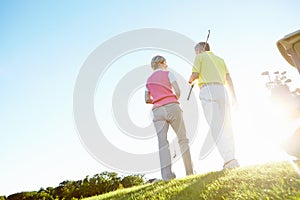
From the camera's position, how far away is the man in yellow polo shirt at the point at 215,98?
4.83 metres

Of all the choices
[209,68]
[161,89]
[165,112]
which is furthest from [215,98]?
[161,89]

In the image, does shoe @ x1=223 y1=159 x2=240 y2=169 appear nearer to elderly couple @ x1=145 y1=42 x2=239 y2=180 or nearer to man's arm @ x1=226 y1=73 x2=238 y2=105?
elderly couple @ x1=145 y1=42 x2=239 y2=180

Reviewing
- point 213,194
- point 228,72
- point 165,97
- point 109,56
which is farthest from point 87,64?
point 213,194

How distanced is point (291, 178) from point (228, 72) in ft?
10.5

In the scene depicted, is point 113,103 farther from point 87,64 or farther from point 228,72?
point 228,72

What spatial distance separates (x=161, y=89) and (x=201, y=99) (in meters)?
0.92

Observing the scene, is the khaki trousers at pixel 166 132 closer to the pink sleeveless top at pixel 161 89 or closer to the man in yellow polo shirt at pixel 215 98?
the pink sleeveless top at pixel 161 89

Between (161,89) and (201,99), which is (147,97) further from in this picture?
(201,99)

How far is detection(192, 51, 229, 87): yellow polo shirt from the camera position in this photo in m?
5.45

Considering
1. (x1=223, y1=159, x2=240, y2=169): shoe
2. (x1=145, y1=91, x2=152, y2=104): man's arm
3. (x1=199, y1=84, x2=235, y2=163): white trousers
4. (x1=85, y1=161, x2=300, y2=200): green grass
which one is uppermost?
(x1=145, y1=91, x2=152, y2=104): man's arm

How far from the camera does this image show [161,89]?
5.86 metres

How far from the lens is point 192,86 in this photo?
5730 millimetres

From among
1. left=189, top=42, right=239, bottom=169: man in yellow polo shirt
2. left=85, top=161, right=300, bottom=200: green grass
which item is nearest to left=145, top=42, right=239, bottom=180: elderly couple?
left=189, top=42, right=239, bottom=169: man in yellow polo shirt

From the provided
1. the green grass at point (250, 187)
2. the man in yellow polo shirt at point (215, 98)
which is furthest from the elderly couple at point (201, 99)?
the green grass at point (250, 187)
